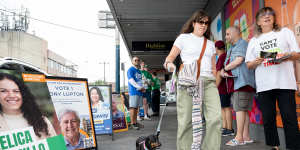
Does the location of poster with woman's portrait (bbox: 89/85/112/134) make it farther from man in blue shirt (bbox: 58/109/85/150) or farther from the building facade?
the building facade

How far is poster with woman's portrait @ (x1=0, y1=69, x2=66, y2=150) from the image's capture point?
5.64 feet

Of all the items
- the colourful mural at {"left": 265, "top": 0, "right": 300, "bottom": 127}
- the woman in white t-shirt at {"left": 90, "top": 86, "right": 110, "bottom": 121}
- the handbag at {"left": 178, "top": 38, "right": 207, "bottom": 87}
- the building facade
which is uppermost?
the building facade

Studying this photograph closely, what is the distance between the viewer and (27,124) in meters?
1.84

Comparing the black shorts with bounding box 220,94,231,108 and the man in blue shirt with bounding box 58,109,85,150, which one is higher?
the black shorts with bounding box 220,94,231,108

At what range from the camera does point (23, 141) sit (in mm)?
1772

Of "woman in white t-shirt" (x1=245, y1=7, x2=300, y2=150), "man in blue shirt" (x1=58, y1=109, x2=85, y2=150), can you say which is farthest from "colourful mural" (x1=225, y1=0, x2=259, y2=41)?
"man in blue shirt" (x1=58, y1=109, x2=85, y2=150)

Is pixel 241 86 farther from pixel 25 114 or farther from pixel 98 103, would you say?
pixel 25 114

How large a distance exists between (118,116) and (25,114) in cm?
368

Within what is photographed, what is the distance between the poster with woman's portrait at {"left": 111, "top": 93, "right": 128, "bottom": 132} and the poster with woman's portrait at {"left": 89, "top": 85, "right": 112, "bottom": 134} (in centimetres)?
77

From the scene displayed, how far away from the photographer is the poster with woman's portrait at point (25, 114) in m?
1.72

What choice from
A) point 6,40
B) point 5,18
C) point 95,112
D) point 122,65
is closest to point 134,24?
point 122,65

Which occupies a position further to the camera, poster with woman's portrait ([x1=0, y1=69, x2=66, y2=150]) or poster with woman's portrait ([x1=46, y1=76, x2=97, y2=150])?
poster with woman's portrait ([x1=46, y1=76, x2=97, y2=150])

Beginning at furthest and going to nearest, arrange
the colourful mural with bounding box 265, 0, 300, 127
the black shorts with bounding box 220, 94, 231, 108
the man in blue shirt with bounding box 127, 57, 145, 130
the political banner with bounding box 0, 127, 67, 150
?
the man in blue shirt with bounding box 127, 57, 145, 130, the black shorts with bounding box 220, 94, 231, 108, the colourful mural with bounding box 265, 0, 300, 127, the political banner with bounding box 0, 127, 67, 150

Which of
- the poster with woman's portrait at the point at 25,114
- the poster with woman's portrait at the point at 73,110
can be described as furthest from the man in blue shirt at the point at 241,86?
the poster with woman's portrait at the point at 25,114
